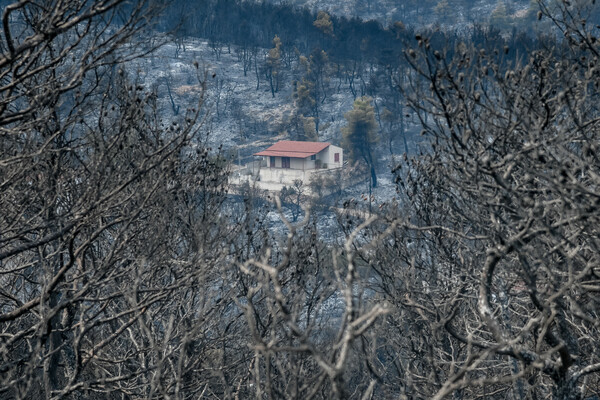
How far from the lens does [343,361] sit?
112 inches

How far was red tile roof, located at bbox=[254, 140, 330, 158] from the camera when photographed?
Answer: 5801 cm

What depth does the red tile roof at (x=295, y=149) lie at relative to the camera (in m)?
58.0

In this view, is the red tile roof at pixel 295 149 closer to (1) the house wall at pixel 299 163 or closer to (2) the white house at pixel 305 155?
(2) the white house at pixel 305 155

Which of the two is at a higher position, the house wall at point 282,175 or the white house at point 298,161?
the white house at point 298,161

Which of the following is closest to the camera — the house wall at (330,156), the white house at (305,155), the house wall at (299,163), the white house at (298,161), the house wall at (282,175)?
the house wall at (282,175)

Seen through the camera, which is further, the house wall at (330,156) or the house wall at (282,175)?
the house wall at (330,156)

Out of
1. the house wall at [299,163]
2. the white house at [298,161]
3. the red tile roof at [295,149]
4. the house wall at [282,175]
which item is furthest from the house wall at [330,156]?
the house wall at [282,175]

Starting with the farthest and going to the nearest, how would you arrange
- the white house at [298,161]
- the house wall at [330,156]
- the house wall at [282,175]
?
the house wall at [330,156] < the white house at [298,161] < the house wall at [282,175]

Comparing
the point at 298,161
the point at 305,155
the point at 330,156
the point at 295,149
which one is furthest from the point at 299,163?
the point at 330,156

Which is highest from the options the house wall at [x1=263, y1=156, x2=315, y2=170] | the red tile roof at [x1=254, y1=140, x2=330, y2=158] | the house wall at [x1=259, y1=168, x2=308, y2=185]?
the red tile roof at [x1=254, y1=140, x2=330, y2=158]

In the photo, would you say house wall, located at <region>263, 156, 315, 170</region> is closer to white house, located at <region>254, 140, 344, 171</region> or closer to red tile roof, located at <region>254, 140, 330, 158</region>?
white house, located at <region>254, 140, 344, 171</region>

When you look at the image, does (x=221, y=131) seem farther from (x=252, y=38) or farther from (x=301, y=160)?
(x=252, y=38)

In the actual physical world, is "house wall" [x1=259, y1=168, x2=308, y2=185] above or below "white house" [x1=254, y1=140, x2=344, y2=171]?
below

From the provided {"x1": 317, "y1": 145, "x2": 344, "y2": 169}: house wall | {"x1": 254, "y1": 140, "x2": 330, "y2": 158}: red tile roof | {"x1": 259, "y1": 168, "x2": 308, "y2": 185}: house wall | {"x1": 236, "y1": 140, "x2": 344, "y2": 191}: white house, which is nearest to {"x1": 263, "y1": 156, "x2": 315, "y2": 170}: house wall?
{"x1": 236, "y1": 140, "x2": 344, "y2": 191}: white house
